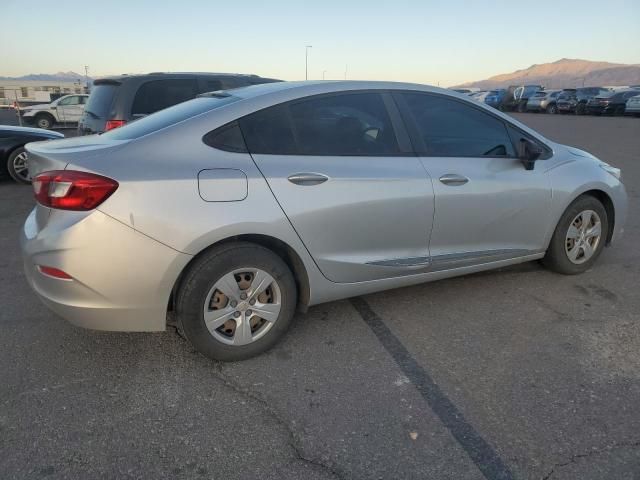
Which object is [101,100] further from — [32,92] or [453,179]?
[32,92]

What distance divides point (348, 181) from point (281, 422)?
4.72 feet

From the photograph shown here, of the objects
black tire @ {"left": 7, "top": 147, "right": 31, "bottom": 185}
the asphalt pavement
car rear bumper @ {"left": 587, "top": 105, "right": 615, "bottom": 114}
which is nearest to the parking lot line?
the asphalt pavement

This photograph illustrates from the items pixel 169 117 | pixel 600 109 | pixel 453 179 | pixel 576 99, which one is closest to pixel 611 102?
pixel 600 109

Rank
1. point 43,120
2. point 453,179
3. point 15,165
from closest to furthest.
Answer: point 453,179
point 15,165
point 43,120

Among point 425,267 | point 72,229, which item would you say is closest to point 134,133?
point 72,229

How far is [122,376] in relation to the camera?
2842 mm

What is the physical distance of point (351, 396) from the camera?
2689mm

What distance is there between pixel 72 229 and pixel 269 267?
41.2 inches

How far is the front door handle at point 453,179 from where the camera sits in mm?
3465

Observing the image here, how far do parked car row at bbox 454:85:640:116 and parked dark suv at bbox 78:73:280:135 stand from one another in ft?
69.9

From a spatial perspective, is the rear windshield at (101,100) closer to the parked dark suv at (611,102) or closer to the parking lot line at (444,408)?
the parking lot line at (444,408)

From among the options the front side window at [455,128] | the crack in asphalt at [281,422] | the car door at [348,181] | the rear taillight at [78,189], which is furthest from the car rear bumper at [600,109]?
the rear taillight at [78,189]

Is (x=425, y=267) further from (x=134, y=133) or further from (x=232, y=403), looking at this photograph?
(x=134, y=133)

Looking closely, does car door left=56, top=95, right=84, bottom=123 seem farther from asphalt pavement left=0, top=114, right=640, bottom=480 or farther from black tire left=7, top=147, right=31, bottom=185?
asphalt pavement left=0, top=114, right=640, bottom=480
